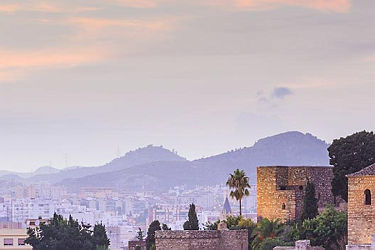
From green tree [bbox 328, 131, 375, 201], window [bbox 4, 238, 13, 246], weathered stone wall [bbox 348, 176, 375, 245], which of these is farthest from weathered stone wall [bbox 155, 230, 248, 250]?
window [bbox 4, 238, 13, 246]

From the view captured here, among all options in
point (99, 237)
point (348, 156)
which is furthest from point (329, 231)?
point (99, 237)

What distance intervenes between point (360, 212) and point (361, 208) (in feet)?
0.55

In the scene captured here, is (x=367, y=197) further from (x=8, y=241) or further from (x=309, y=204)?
(x=8, y=241)

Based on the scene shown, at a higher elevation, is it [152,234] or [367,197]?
[367,197]

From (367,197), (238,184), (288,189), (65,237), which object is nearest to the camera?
(367,197)

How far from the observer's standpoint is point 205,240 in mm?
66375

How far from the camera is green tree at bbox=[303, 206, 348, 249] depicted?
62750 mm

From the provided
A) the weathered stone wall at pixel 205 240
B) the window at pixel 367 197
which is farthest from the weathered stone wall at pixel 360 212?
the weathered stone wall at pixel 205 240

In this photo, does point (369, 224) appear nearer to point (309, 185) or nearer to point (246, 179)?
point (309, 185)

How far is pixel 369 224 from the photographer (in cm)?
5912

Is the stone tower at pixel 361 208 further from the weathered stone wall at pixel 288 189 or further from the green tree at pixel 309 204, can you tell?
the weathered stone wall at pixel 288 189

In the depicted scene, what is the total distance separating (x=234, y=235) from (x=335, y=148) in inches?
267

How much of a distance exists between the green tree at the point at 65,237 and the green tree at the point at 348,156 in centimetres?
3009

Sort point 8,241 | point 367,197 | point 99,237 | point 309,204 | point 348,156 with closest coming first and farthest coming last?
point 367,197 → point 309,204 → point 348,156 → point 99,237 → point 8,241
